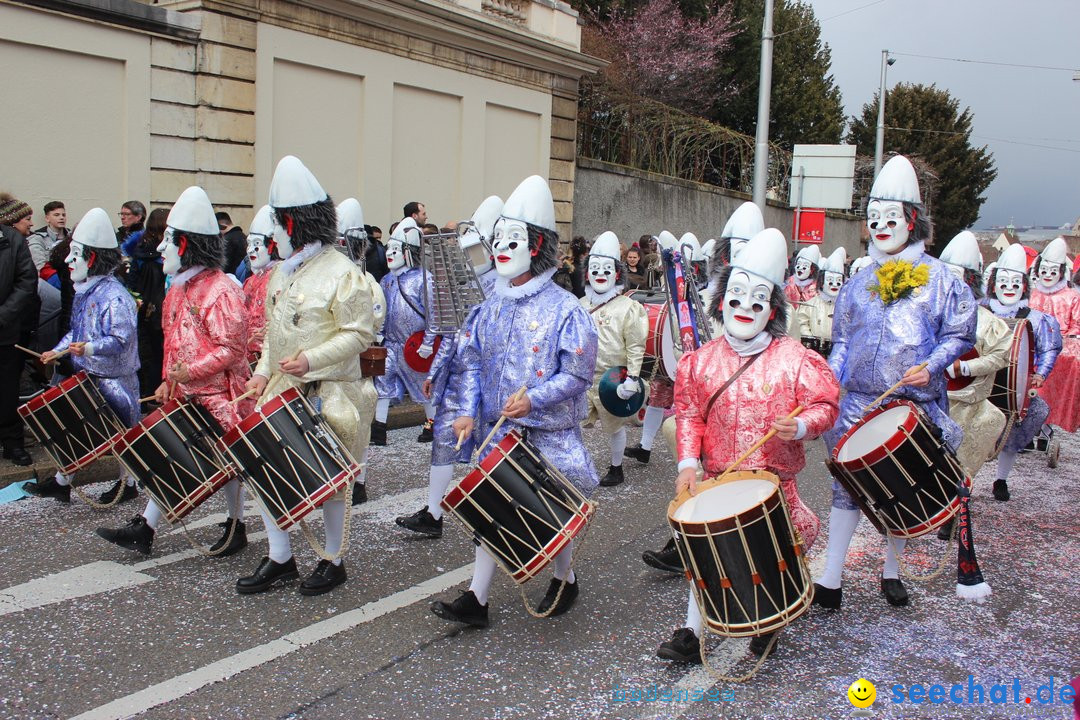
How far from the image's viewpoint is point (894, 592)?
16.8ft

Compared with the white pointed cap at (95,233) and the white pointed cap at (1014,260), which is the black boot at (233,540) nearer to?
the white pointed cap at (95,233)

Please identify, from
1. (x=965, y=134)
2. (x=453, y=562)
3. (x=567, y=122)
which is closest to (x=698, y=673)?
(x=453, y=562)

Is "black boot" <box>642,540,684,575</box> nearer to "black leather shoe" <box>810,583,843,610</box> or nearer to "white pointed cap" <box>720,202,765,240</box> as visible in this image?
"black leather shoe" <box>810,583,843,610</box>

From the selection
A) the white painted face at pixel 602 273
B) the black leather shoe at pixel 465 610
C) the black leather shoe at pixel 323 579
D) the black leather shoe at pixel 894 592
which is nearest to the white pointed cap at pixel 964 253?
the white painted face at pixel 602 273

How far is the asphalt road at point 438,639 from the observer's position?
3.84 m

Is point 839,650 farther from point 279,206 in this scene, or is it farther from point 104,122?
point 104,122

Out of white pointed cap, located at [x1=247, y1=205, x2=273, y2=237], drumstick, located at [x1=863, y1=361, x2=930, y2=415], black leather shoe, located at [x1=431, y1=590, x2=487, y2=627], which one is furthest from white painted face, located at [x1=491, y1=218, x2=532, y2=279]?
white pointed cap, located at [x1=247, y1=205, x2=273, y2=237]

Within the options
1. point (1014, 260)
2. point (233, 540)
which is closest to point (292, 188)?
point (233, 540)

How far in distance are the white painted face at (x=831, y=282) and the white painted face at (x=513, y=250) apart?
825cm

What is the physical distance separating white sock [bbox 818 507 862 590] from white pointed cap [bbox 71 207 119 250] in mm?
4550

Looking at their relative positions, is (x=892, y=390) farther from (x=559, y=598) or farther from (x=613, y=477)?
(x=613, y=477)

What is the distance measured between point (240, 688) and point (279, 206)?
7.71 ft

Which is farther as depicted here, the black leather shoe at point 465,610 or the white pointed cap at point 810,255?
the white pointed cap at point 810,255

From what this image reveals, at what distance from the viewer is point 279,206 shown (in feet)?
16.5
